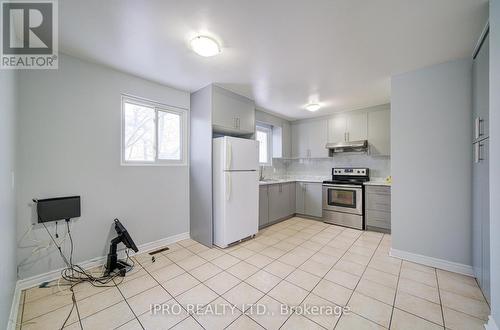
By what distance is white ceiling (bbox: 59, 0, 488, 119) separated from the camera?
1.53 meters

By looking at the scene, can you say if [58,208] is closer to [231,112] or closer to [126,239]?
[126,239]

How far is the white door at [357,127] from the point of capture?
409 centimetres

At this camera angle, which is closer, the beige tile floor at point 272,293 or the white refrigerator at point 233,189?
the beige tile floor at point 272,293

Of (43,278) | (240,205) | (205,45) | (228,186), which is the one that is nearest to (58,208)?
(43,278)

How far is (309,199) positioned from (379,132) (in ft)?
6.71

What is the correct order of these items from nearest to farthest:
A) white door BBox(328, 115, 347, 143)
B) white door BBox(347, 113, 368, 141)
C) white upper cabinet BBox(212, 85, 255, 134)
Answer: white upper cabinet BBox(212, 85, 255, 134) < white door BBox(347, 113, 368, 141) < white door BBox(328, 115, 347, 143)

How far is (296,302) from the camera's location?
1.77 m

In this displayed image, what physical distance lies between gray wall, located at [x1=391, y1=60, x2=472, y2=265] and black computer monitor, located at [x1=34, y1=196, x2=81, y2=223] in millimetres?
4032

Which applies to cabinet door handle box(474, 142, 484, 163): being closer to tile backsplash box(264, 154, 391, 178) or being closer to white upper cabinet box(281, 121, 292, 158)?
tile backsplash box(264, 154, 391, 178)

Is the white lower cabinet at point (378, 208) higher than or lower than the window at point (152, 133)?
lower

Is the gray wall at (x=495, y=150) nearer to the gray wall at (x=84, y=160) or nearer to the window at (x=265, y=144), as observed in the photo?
the gray wall at (x=84, y=160)

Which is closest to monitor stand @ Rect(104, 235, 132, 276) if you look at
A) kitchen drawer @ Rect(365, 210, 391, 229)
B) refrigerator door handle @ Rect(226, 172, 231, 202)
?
refrigerator door handle @ Rect(226, 172, 231, 202)

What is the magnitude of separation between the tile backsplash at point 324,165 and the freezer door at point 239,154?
1.69m

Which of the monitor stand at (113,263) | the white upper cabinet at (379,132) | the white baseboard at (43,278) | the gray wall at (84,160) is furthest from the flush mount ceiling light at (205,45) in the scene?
the white upper cabinet at (379,132)
